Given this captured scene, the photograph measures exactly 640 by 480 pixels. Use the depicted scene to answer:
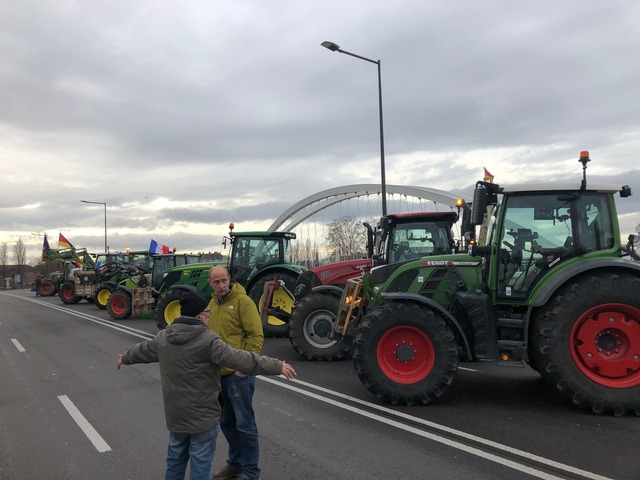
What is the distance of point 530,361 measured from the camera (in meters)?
5.64

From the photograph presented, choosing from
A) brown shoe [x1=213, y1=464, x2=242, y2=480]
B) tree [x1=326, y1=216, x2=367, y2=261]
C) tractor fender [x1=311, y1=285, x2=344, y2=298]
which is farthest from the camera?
tree [x1=326, y1=216, x2=367, y2=261]

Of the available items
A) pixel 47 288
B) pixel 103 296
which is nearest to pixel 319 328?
pixel 103 296

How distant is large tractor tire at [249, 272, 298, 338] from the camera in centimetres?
1070

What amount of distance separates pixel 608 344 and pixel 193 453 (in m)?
4.66

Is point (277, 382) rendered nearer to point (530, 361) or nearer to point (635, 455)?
point (530, 361)

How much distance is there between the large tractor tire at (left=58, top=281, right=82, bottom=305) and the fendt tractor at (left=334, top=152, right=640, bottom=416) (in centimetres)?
2234

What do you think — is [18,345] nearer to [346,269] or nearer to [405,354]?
[346,269]

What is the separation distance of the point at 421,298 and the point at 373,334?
0.72 m

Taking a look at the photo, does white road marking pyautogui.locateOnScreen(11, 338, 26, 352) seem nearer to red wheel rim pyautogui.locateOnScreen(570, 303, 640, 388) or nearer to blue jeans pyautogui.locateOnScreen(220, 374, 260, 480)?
blue jeans pyautogui.locateOnScreen(220, 374, 260, 480)

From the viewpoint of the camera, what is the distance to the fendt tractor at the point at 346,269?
8.26m

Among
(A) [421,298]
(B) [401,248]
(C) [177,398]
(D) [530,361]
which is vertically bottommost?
(D) [530,361]

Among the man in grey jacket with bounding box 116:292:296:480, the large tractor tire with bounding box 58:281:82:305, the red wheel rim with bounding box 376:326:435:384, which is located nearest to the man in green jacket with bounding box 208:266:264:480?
the man in grey jacket with bounding box 116:292:296:480

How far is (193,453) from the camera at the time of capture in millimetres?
3006

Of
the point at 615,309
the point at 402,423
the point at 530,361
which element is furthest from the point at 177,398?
the point at 615,309
